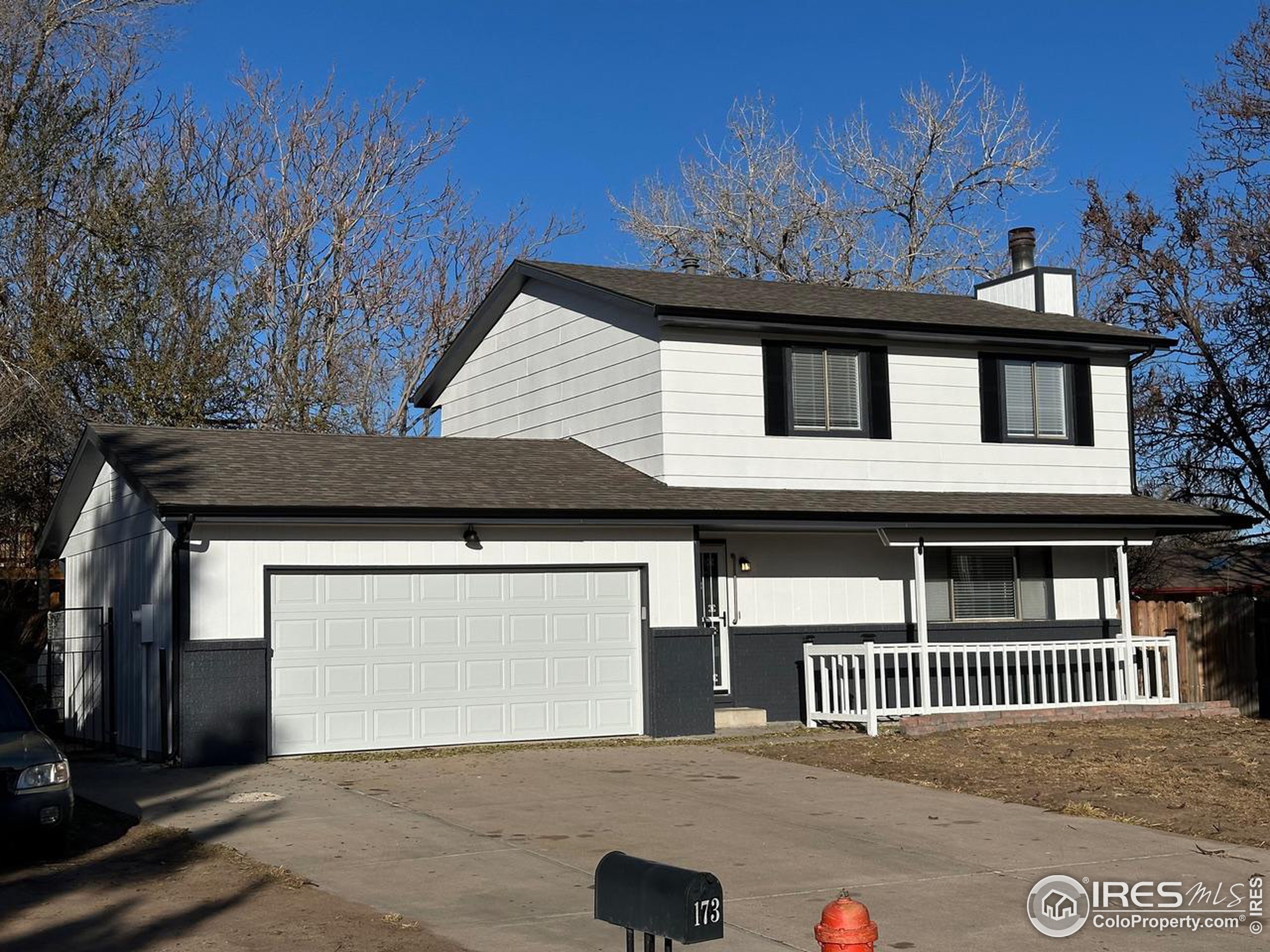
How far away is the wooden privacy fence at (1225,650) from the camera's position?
21938 mm

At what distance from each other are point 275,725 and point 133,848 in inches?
205

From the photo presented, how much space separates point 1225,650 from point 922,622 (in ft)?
20.6

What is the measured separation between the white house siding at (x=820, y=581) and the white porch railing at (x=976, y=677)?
2.09 ft

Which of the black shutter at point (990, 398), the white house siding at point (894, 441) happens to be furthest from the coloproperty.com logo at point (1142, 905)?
the black shutter at point (990, 398)

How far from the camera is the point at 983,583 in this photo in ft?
69.7

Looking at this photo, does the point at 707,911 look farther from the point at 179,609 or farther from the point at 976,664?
the point at 976,664

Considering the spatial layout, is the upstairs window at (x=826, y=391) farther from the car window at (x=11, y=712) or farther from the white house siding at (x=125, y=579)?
the car window at (x=11, y=712)

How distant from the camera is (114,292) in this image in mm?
26172

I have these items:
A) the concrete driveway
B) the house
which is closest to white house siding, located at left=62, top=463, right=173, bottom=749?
the house

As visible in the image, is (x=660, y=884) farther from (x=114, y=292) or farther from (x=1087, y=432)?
(x=114, y=292)

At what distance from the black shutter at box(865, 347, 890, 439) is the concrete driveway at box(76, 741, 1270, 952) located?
6605mm

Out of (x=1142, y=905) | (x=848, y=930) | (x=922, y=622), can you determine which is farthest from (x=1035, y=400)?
(x=848, y=930)

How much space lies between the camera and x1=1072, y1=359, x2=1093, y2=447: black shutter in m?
22.0

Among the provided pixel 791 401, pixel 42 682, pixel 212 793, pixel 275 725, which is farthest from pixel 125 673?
pixel 791 401
